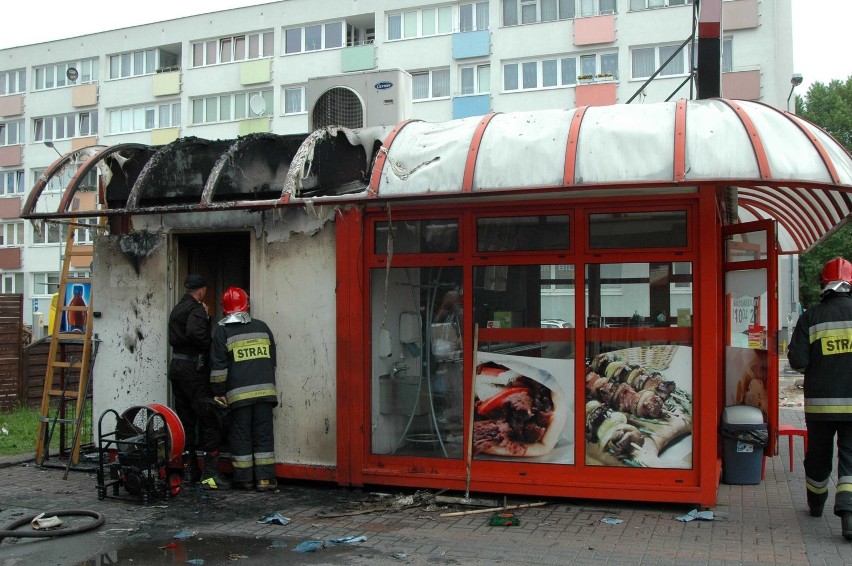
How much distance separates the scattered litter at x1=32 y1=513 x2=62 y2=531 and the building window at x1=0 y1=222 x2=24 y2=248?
4134cm

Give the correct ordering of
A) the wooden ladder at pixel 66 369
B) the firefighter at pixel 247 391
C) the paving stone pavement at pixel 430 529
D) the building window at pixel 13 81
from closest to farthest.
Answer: the paving stone pavement at pixel 430 529 < the firefighter at pixel 247 391 < the wooden ladder at pixel 66 369 < the building window at pixel 13 81

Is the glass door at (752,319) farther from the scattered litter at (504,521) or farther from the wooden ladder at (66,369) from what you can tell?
the wooden ladder at (66,369)

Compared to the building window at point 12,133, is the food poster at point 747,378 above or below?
below

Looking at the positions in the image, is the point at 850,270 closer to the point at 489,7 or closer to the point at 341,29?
the point at 489,7

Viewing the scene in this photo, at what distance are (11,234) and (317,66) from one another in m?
20.8

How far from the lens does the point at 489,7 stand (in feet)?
105

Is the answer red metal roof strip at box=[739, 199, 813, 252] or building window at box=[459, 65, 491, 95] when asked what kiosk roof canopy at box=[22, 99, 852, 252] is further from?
building window at box=[459, 65, 491, 95]

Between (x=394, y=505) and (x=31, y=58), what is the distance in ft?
143

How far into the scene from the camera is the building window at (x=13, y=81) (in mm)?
43781

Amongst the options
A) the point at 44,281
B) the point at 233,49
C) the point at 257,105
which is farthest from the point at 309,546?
the point at 44,281

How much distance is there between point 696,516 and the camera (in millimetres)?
6496

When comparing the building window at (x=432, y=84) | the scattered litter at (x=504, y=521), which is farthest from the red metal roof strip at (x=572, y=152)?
the building window at (x=432, y=84)

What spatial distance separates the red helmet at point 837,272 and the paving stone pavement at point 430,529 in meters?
1.88

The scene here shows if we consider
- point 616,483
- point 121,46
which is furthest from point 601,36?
point 616,483
